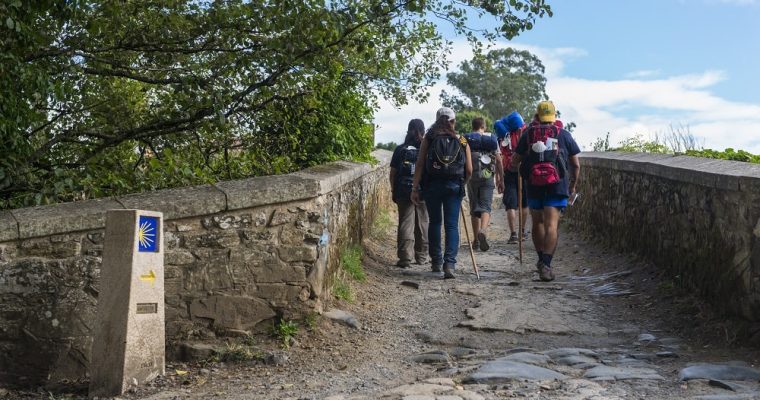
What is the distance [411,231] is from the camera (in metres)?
10.1

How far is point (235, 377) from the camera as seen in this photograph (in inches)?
228

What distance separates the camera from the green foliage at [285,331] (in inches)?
248

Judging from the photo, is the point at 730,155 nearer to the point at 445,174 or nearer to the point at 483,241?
the point at 445,174

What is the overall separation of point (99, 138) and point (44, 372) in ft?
11.2

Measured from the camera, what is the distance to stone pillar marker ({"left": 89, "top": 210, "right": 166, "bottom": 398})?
17.8 ft

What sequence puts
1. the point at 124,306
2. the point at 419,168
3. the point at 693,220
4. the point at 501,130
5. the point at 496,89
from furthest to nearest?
the point at 496,89 → the point at 501,130 → the point at 419,168 → the point at 693,220 → the point at 124,306

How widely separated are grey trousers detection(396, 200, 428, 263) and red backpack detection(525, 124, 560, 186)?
1.71 metres

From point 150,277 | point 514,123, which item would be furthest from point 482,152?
point 150,277

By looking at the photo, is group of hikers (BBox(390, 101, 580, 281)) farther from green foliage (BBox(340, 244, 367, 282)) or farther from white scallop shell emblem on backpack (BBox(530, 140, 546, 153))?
green foliage (BBox(340, 244, 367, 282))

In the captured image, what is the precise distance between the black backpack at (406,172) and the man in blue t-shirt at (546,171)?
4.15ft

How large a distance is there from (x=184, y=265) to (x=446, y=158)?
3.45m

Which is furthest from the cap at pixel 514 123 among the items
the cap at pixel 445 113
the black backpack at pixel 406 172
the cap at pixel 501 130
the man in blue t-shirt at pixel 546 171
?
the cap at pixel 445 113

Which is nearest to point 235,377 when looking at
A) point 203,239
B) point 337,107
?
point 203,239

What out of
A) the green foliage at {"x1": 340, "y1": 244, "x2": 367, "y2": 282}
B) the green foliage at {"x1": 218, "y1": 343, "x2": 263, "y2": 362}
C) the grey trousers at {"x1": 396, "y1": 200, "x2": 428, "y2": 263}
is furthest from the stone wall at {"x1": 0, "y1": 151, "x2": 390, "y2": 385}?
the grey trousers at {"x1": 396, "y1": 200, "x2": 428, "y2": 263}
